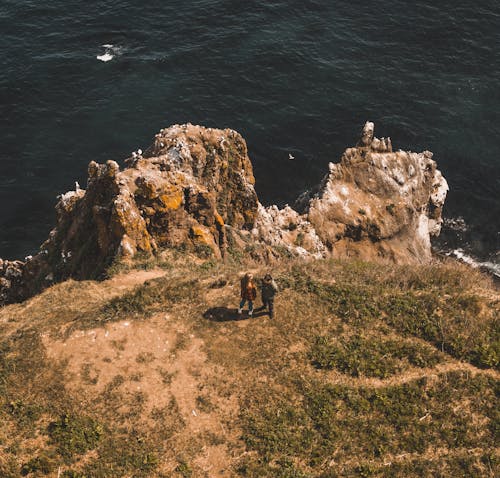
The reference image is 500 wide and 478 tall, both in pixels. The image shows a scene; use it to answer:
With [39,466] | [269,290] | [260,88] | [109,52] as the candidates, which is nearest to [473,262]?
[260,88]

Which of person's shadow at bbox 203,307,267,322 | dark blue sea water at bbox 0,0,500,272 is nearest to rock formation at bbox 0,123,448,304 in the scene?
person's shadow at bbox 203,307,267,322

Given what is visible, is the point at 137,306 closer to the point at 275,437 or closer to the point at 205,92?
the point at 275,437

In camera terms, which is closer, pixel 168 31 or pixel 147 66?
pixel 147 66

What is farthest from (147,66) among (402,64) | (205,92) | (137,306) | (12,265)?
(137,306)

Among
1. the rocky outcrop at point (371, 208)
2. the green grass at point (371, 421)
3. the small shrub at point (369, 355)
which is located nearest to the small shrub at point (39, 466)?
the green grass at point (371, 421)

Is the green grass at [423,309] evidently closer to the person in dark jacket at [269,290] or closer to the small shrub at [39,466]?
the person in dark jacket at [269,290]

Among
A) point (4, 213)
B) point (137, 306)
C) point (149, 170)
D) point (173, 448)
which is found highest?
point (149, 170)

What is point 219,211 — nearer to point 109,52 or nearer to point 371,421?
point 371,421
